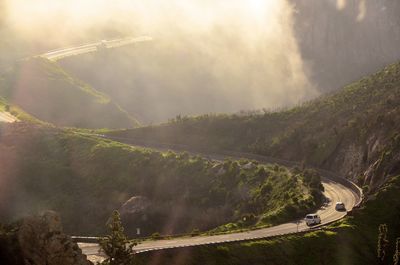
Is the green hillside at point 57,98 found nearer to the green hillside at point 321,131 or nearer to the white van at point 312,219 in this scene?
the green hillside at point 321,131

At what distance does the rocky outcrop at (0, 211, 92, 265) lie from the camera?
42906 millimetres

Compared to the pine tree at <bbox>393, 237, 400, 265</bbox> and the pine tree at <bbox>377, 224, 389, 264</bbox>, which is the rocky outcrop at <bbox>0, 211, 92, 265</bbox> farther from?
the pine tree at <bbox>377, 224, 389, 264</bbox>

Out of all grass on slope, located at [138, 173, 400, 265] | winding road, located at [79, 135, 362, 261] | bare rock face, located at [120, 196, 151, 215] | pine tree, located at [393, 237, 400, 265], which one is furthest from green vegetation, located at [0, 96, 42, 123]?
pine tree, located at [393, 237, 400, 265]

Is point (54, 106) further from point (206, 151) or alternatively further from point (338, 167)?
point (338, 167)

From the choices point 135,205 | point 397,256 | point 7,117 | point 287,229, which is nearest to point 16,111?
point 7,117

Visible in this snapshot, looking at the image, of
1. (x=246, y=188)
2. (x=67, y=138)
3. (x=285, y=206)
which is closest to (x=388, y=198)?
(x=285, y=206)

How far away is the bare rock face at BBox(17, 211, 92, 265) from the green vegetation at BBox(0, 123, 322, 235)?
3304cm

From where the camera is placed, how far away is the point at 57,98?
539 ft

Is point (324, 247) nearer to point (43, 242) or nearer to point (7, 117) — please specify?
point (43, 242)

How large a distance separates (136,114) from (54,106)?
30170 millimetres

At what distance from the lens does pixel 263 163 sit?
349 ft

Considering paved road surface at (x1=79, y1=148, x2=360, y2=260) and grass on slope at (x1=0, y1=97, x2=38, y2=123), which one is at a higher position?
grass on slope at (x1=0, y1=97, x2=38, y2=123)

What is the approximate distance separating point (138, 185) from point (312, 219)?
133ft

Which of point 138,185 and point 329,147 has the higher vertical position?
point 329,147
